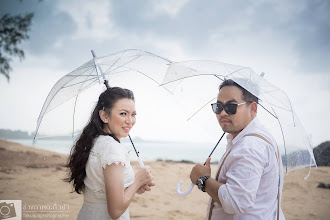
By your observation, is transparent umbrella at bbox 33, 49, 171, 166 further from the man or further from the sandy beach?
the sandy beach

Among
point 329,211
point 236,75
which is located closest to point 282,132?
point 236,75

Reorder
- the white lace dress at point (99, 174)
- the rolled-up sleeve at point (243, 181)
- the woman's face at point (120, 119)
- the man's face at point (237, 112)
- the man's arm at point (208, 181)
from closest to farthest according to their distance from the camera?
the rolled-up sleeve at point (243, 181) → the man's arm at point (208, 181) → the white lace dress at point (99, 174) → the man's face at point (237, 112) → the woman's face at point (120, 119)

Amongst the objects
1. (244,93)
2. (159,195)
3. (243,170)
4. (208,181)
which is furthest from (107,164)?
(159,195)

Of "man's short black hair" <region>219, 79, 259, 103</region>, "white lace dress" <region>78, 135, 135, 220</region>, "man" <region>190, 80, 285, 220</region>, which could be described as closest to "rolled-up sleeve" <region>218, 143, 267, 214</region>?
"man" <region>190, 80, 285, 220</region>

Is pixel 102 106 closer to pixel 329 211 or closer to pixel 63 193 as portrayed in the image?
pixel 63 193

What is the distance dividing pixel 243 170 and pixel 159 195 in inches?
230

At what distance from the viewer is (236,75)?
6.48ft

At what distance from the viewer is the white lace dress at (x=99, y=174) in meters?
1.88

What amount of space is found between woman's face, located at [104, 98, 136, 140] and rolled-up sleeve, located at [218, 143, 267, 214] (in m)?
0.95

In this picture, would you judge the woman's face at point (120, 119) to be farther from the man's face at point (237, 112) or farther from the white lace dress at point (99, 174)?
the man's face at point (237, 112)

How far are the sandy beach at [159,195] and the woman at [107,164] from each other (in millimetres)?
3590

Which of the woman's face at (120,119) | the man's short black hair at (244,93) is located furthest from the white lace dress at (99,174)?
the man's short black hair at (244,93)

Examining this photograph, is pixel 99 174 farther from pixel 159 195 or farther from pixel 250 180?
pixel 159 195

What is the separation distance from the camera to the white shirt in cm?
163
